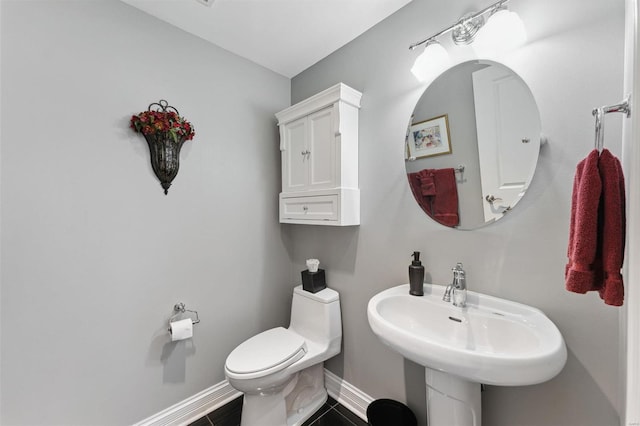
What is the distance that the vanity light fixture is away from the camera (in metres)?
1.05

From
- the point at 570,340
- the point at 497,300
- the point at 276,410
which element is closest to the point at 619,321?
the point at 570,340

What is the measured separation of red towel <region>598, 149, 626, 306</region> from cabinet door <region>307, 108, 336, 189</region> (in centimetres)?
114

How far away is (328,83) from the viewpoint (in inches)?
72.9

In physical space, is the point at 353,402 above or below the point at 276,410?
below

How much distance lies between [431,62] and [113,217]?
1827 millimetres

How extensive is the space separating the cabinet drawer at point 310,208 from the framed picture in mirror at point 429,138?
0.52 meters

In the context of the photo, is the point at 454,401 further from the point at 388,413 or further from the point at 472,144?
the point at 472,144

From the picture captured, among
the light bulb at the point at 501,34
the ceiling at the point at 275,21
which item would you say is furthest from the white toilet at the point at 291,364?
the ceiling at the point at 275,21

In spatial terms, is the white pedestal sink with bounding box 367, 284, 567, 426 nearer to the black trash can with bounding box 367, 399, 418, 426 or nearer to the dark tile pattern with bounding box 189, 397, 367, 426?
the black trash can with bounding box 367, 399, 418, 426

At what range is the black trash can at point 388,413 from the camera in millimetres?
1347

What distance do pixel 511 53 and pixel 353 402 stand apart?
2.07 metres

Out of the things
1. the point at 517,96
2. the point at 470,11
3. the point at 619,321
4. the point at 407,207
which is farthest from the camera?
the point at 407,207

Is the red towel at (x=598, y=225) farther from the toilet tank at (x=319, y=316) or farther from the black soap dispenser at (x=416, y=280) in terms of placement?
the toilet tank at (x=319, y=316)

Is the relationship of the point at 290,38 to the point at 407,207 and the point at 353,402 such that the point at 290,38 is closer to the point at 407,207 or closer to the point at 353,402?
the point at 407,207
